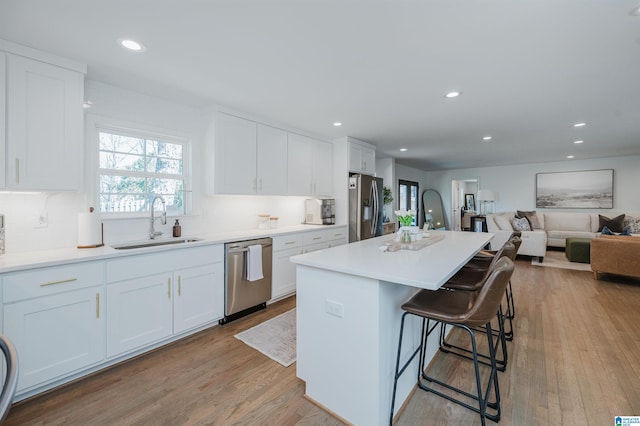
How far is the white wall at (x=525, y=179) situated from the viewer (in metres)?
6.78

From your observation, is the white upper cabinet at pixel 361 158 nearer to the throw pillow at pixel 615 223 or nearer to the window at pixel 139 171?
the window at pixel 139 171

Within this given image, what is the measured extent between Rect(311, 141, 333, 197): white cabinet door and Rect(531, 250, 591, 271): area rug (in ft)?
14.7

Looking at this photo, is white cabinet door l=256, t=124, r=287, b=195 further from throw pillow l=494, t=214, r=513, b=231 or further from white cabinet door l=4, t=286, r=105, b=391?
throw pillow l=494, t=214, r=513, b=231

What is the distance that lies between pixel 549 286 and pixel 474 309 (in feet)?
12.5

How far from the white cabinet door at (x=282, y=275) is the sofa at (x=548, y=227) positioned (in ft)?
14.3

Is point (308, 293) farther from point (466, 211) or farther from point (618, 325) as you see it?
point (466, 211)

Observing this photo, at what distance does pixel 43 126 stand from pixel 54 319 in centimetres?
140

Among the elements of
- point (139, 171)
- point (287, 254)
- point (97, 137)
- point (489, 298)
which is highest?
point (97, 137)

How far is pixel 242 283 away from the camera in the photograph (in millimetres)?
3041

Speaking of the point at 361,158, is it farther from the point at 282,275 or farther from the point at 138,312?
the point at 138,312

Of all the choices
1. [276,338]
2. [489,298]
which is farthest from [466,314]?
[276,338]

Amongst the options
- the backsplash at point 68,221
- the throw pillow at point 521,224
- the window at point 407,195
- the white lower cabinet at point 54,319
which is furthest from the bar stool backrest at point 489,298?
the window at point 407,195

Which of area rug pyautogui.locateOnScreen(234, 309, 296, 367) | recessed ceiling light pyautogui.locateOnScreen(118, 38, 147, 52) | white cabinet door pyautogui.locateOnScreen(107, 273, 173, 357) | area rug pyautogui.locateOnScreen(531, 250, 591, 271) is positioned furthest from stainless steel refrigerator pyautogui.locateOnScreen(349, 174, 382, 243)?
area rug pyautogui.locateOnScreen(531, 250, 591, 271)

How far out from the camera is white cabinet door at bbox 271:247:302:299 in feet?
11.3
